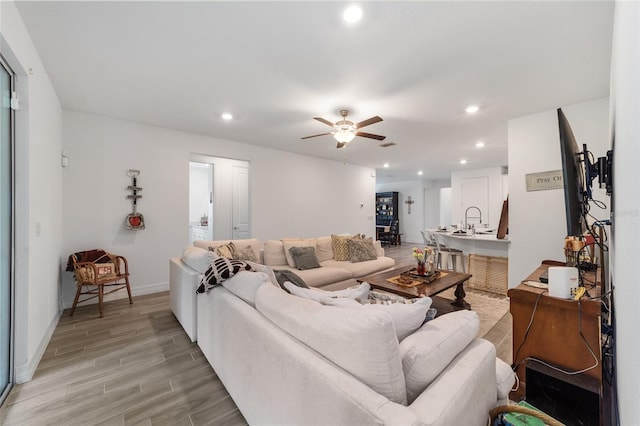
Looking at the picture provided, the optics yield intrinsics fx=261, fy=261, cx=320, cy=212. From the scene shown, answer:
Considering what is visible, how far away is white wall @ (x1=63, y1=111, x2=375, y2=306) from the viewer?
3490mm

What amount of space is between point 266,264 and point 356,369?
302 cm

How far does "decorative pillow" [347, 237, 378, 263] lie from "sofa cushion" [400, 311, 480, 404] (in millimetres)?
2942

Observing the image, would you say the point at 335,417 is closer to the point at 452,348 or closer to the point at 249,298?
the point at 452,348

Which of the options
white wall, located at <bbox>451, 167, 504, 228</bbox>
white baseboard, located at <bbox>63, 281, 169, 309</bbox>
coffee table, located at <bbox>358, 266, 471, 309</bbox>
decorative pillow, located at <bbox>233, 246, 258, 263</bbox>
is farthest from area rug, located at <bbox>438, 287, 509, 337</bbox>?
white baseboard, located at <bbox>63, 281, 169, 309</bbox>

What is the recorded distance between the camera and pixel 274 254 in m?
3.85

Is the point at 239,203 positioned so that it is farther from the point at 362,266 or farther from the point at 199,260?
the point at 199,260

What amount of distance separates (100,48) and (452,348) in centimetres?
321

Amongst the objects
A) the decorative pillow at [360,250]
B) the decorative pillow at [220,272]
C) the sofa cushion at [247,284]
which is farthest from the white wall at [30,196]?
the decorative pillow at [360,250]

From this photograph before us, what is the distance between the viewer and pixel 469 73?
2.49 metres

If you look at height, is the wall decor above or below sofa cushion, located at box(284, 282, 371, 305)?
above

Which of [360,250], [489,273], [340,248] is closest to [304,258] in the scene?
[340,248]

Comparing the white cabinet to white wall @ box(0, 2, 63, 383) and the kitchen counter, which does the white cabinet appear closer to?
white wall @ box(0, 2, 63, 383)

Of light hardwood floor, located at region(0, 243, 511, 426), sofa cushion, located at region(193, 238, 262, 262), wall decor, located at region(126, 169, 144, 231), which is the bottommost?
light hardwood floor, located at region(0, 243, 511, 426)

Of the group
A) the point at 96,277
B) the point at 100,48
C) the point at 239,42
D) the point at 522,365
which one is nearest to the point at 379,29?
the point at 239,42
